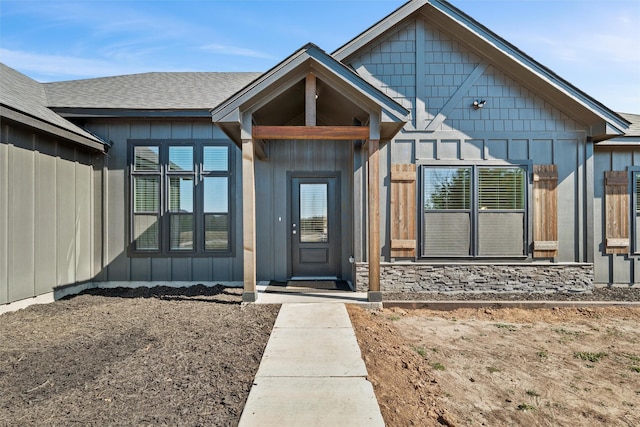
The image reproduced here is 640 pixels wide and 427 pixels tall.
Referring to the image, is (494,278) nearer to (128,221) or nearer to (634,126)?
(634,126)

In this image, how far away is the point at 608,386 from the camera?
3295mm

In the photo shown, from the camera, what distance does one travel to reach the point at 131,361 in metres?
3.39

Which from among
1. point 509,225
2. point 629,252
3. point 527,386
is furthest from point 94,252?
point 629,252

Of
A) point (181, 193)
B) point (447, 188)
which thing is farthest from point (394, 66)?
point (181, 193)

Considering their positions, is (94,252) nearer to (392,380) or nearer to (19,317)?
(19,317)

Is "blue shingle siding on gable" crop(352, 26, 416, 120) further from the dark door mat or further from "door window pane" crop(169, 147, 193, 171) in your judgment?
"door window pane" crop(169, 147, 193, 171)

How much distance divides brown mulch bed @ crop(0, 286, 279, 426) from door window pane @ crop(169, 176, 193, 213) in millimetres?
2165

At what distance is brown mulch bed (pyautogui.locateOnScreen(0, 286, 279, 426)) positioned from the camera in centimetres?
251

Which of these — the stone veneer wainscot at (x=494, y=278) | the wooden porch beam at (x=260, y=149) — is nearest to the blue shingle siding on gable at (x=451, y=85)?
the wooden porch beam at (x=260, y=149)

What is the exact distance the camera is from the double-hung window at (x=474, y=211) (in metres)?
6.50

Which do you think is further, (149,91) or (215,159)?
(149,91)

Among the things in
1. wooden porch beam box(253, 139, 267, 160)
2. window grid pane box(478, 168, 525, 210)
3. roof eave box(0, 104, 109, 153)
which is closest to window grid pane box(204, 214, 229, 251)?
wooden porch beam box(253, 139, 267, 160)

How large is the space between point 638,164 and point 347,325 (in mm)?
7185

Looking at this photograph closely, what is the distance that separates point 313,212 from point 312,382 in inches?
186
